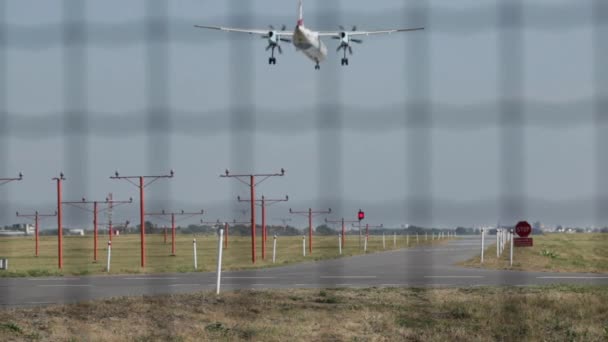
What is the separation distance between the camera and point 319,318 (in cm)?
1694

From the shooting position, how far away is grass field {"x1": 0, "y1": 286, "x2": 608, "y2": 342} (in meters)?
14.5

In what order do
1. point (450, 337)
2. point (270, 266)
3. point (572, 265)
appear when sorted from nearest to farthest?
point (450, 337) → point (572, 265) → point (270, 266)

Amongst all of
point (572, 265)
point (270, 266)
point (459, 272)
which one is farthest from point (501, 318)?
point (270, 266)

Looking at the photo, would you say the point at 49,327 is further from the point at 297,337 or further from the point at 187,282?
the point at 187,282

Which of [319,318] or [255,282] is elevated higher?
[319,318]

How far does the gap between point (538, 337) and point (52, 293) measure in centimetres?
1437

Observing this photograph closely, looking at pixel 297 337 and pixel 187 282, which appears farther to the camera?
pixel 187 282

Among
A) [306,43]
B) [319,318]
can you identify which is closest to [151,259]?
[306,43]

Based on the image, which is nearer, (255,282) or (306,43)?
(255,282)

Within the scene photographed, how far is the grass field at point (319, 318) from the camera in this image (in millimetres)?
14461

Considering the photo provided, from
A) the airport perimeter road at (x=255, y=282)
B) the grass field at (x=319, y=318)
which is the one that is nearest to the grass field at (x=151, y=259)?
the airport perimeter road at (x=255, y=282)

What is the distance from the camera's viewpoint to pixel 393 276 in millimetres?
32688

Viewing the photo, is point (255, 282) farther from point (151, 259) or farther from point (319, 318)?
point (151, 259)

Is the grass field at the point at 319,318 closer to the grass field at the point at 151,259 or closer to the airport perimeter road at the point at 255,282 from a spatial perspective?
the airport perimeter road at the point at 255,282
